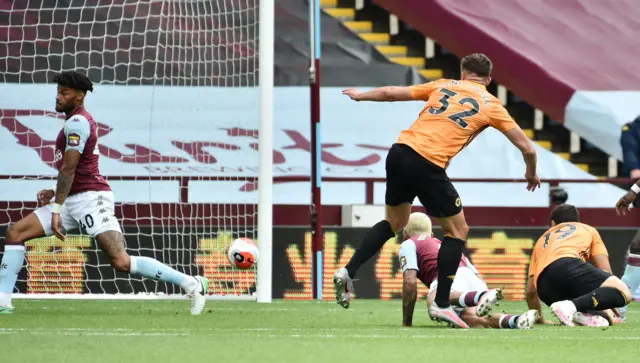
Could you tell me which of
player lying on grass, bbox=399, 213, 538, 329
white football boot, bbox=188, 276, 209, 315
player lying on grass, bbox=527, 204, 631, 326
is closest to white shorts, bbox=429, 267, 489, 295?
player lying on grass, bbox=399, 213, 538, 329

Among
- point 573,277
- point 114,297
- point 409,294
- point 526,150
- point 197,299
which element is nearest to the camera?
point 526,150

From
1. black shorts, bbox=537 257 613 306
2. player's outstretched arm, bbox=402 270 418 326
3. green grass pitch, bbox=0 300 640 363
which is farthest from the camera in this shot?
black shorts, bbox=537 257 613 306

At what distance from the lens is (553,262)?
28.3 ft

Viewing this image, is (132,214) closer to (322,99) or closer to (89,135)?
(89,135)

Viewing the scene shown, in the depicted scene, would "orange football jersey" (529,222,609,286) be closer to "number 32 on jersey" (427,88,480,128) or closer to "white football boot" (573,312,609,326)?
"white football boot" (573,312,609,326)

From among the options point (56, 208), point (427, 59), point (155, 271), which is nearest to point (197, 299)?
point (155, 271)

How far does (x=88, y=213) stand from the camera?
8758 mm

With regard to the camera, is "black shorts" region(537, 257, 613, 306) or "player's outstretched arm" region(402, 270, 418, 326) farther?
"black shorts" region(537, 257, 613, 306)

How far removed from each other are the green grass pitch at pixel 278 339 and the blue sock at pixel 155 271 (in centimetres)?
25

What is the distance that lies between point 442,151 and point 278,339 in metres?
1.69

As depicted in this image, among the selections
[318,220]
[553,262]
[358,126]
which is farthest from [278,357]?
[358,126]

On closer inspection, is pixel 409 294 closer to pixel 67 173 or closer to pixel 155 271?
pixel 155 271

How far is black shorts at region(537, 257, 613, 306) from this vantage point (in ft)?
27.7

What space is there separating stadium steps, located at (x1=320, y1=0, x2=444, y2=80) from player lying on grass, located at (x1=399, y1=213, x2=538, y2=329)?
9857mm
